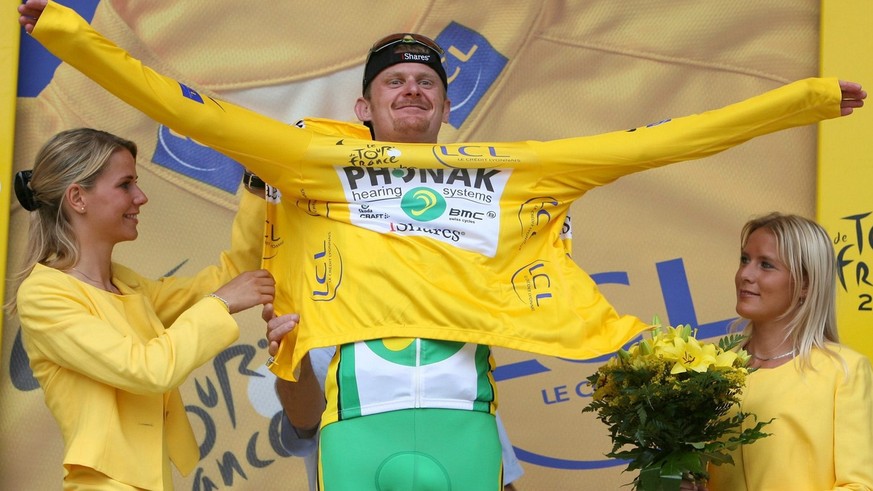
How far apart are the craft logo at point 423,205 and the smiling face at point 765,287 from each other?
821mm

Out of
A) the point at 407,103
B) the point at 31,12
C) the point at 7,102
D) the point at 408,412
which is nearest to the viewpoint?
the point at 31,12

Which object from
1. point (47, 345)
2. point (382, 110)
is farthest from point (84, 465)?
point (382, 110)

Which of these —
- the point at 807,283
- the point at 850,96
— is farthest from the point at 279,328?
the point at 850,96

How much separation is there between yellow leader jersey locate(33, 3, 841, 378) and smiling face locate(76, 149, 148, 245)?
13.4 inches

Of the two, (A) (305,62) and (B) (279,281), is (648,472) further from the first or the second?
(A) (305,62)

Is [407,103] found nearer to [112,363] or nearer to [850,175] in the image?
[112,363]

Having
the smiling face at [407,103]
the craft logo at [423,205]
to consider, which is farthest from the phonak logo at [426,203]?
the smiling face at [407,103]

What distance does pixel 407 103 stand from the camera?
10.4 ft

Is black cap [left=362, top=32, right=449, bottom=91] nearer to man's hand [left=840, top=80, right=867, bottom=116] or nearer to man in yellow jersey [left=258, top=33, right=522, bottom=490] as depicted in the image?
man in yellow jersey [left=258, top=33, right=522, bottom=490]

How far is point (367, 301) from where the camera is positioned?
2877mm

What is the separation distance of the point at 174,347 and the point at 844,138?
2469 mm

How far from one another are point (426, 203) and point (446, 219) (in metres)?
0.06

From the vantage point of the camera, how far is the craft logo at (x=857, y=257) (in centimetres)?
406

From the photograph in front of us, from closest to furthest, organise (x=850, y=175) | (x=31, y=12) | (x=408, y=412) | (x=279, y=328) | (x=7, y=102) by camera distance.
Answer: (x=31, y=12) → (x=408, y=412) → (x=279, y=328) → (x=7, y=102) → (x=850, y=175)
